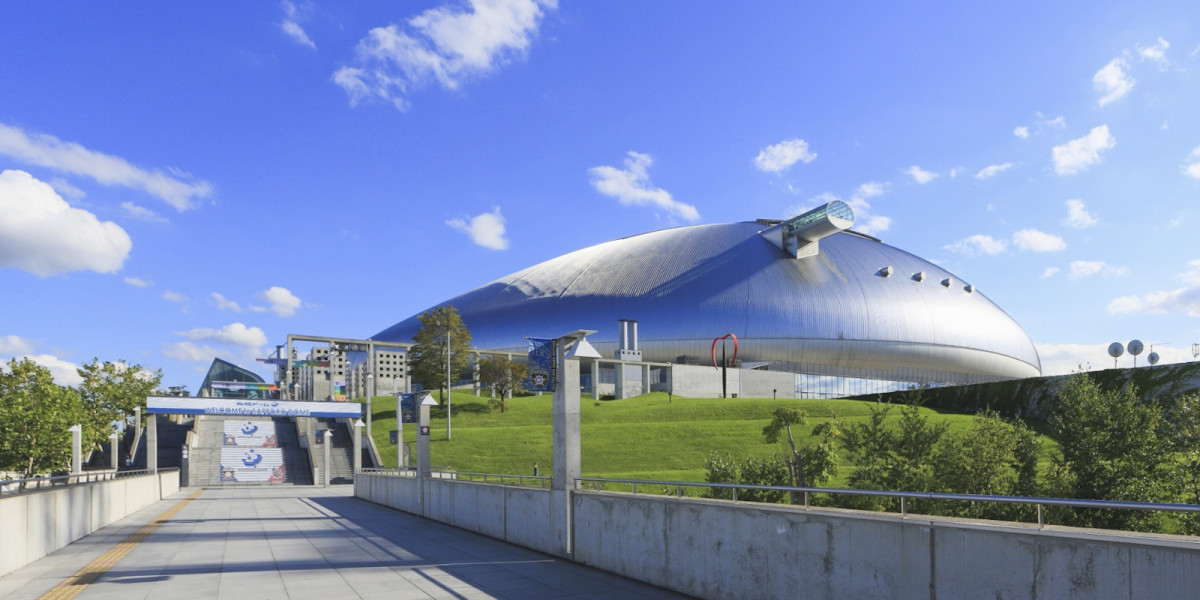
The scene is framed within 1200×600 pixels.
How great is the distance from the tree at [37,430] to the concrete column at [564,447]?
35.1 m

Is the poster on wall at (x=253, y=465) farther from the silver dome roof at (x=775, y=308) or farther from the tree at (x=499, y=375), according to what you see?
the silver dome roof at (x=775, y=308)

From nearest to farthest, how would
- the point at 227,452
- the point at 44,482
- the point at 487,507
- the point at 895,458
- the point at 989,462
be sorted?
the point at 487,507
the point at 989,462
the point at 895,458
the point at 44,482
the point at 227,452

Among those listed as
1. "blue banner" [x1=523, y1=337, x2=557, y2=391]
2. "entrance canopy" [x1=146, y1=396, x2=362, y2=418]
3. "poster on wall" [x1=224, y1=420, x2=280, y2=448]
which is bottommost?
"poster on wall" [x1=224, y1=420, x2=280, y2=448]

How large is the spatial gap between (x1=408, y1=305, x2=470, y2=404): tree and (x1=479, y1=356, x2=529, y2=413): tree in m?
2.74

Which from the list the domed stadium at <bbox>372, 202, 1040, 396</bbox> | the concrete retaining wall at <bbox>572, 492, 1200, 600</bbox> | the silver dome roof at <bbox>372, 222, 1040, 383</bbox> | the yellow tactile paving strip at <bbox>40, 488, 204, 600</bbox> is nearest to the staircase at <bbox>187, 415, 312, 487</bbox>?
the yellow tactile paving strip at <bbox>40, 488, 204, 600</bbox>

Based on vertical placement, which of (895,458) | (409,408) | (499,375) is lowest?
(409,408)

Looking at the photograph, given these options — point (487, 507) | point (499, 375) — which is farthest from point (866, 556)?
point (499, 375)

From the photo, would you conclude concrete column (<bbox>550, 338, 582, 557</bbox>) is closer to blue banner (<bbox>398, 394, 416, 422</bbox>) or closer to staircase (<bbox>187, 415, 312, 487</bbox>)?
staircase (<bbox>187, 415, 312, 487</bbox>)

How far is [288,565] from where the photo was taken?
46.8 ft

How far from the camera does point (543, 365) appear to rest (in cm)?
1546

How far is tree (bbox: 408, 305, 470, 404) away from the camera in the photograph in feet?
242

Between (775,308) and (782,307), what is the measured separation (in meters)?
0.91

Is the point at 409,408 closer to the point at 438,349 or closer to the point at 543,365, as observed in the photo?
the point at 438,349

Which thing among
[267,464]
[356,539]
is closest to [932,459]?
[356,539]
